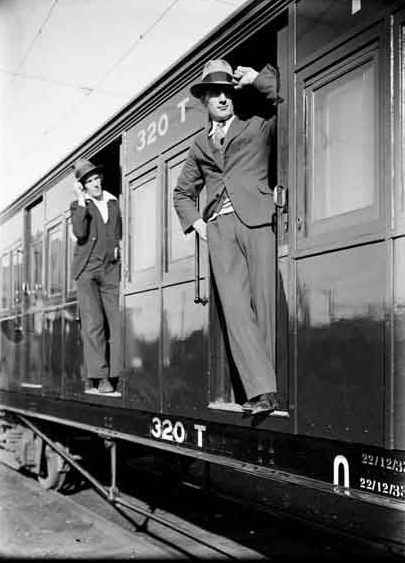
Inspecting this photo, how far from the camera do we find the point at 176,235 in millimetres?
4668

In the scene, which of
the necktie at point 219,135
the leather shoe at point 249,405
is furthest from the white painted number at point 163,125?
the leather shoe at point 249,405

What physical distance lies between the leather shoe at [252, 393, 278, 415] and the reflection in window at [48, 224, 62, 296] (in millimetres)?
3795

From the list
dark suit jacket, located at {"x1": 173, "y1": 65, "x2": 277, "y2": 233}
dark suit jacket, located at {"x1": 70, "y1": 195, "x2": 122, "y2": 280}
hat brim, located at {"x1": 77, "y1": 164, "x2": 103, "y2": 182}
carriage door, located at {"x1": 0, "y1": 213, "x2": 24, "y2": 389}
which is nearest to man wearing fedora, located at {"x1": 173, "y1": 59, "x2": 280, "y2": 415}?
dark suit jacket, located at {"x1": 173, "y1": 65, "x2": 277, "y2": 233}

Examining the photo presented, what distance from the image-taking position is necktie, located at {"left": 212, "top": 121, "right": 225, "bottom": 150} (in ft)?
13.1

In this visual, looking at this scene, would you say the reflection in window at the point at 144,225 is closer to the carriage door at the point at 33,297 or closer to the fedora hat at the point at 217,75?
the fedora hat at the point at 217,75

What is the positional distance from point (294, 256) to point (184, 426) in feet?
5.11

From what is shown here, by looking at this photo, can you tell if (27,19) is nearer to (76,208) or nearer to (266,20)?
(76,208)

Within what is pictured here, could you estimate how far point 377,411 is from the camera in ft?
9.31

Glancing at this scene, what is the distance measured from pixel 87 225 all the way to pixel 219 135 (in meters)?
2.17

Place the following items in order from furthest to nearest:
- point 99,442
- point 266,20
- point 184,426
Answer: point 99,442, point 184,426, point 266,20

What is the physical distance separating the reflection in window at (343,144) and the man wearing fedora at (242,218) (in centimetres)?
41

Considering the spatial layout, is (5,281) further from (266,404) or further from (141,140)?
(266,404)

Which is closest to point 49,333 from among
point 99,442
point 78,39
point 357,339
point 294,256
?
point 99,442

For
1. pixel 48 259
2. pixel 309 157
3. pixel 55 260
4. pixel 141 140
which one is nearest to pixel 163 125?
pixel 141 140
